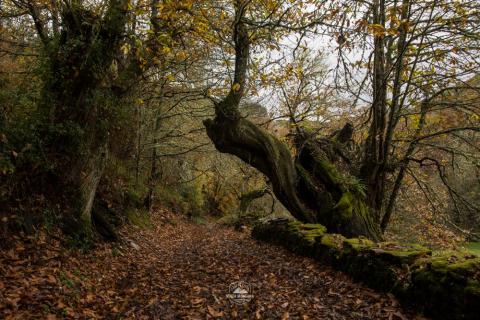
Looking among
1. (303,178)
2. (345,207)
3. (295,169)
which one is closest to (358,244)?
(345,207)

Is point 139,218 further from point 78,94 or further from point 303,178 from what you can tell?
point 303,178

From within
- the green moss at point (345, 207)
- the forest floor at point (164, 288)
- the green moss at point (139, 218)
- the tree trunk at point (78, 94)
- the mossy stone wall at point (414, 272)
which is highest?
the tree trunk at point (78, 94)

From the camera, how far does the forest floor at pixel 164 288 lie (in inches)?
158

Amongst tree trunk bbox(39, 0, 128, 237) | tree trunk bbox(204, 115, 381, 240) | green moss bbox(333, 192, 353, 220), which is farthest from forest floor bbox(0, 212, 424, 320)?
green moss bbox(333, 192, 353, 220)

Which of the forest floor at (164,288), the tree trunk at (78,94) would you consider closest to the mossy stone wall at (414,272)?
the forest floor at (164,288)

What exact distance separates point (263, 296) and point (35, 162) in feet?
15.4

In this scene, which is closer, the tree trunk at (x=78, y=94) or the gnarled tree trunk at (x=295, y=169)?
the tree trunk at (x=78, y=94)

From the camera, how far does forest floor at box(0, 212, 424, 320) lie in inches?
158

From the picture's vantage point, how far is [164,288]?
5.51 m

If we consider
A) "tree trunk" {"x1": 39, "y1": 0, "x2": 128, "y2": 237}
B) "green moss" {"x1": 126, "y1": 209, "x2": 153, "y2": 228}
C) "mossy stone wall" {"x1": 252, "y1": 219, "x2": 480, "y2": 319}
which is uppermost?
"tree trunk" {"x1": 39, "y1": 0, "x2": 128, "y2": 237}

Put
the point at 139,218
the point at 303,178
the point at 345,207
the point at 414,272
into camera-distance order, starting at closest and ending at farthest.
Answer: the point at 414,272 < the point at 345,207 < the point at 303,178 < the point at 139,218

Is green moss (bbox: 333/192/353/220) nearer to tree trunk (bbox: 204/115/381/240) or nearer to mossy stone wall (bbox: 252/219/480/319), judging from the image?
tree trunk (bbox: 204/115/381/240)

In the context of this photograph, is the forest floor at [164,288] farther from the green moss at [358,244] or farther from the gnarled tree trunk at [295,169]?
the gnarled tree trunk at [295,169]

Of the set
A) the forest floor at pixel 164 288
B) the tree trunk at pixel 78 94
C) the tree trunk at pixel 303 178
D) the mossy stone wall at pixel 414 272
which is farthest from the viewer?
the tree trunk at pixel 303 178
